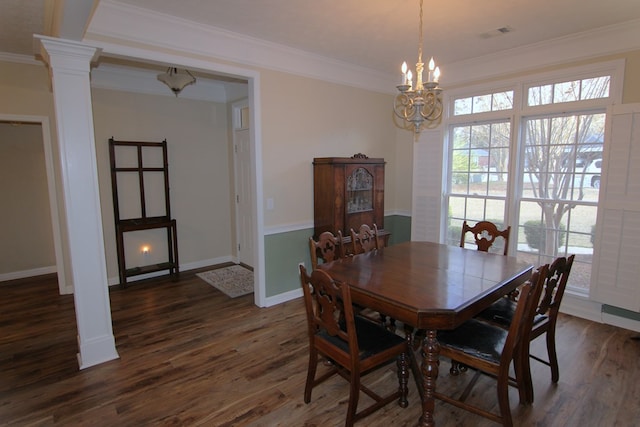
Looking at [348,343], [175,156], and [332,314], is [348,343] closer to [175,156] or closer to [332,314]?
[332,314]

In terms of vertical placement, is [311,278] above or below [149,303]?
above

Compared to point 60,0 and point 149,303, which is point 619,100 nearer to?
point 60,0

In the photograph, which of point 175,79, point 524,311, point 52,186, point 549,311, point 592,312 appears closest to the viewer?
point 524,311

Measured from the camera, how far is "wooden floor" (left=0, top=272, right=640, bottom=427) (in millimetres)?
2197

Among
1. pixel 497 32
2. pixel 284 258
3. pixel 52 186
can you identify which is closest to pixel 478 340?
pixel 284 258

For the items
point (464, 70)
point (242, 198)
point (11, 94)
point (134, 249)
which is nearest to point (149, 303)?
point (134, 249)

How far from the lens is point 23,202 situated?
4.94 metres

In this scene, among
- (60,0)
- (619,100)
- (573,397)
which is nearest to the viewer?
(60,0)

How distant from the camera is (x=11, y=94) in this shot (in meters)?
3.70

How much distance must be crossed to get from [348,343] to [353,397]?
12.3 inches

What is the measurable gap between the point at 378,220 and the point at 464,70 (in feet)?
6.83

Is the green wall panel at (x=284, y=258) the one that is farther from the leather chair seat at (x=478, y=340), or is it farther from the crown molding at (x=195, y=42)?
the leather chair seat at (x=478, y=340)

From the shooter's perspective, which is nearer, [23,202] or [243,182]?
[23,202]

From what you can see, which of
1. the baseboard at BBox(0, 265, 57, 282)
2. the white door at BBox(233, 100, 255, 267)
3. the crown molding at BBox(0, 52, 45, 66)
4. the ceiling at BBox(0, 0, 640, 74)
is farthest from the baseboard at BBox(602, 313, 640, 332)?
the baseboard at BBox(0, 265, 57, 282)
